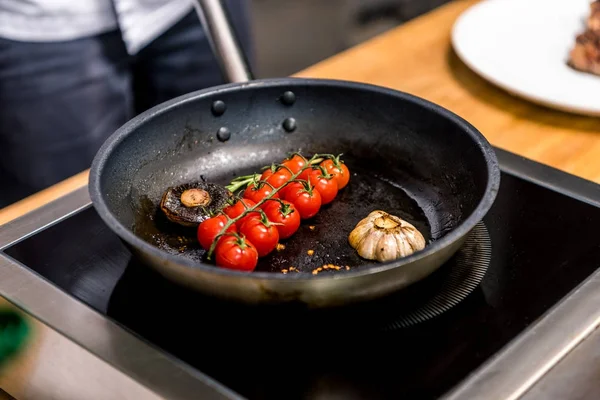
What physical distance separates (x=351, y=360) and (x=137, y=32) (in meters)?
1.02

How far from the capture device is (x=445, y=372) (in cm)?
76

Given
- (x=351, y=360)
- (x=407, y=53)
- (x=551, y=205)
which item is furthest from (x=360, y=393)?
(x=407, y=53)

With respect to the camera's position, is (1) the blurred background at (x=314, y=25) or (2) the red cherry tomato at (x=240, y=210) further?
(1) the blurred background at (x=314, y=25)

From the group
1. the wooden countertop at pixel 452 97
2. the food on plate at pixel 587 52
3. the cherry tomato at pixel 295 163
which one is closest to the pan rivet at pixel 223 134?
the cherry tomato at pixel 295 163

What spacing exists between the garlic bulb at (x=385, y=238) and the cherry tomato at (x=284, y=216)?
0.08 m

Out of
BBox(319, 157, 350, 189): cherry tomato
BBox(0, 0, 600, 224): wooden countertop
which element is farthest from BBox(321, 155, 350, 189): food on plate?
BBox(0, 0, 600, 224): wooden countertop

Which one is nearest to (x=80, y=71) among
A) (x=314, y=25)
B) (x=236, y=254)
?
(x=236, y=254)

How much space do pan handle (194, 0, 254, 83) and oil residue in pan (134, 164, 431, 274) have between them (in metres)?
0.25

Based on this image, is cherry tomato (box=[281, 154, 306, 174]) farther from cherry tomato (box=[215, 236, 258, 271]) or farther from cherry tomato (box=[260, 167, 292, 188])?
cherry tomato (box=[215, 236, 258, 271])

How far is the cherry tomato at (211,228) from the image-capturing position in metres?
0.92

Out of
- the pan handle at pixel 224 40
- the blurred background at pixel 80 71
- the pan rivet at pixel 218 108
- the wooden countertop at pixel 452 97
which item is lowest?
Answer: the wooden countertop at pixel 452 97

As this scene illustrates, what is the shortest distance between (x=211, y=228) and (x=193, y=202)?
0.08m

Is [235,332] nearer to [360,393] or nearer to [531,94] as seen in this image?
[360,393]

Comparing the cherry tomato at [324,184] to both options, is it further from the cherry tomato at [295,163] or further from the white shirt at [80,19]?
the white shirt at [80,19]
